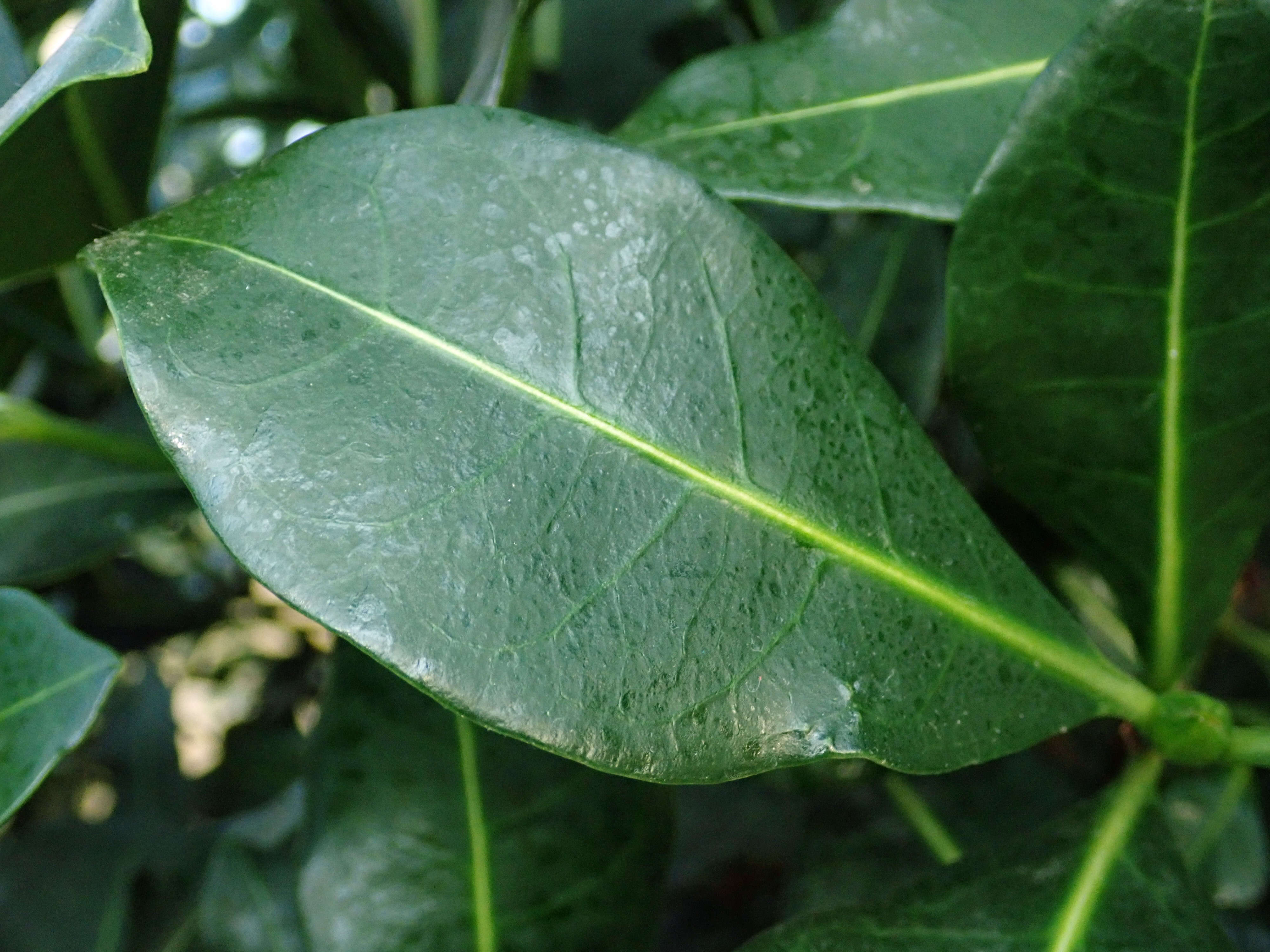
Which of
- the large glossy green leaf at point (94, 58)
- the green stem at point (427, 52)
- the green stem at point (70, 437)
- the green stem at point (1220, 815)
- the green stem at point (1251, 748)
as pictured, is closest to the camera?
the large glossy green leaf at point (94, 58)

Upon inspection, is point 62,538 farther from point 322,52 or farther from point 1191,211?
point 1191,211

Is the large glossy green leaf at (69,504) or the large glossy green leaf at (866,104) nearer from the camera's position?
the large glossy green leaf at (866,104)

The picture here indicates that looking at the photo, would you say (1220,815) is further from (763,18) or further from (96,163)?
(96,163)

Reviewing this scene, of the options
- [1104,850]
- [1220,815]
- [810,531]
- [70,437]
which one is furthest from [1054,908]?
[70,437]

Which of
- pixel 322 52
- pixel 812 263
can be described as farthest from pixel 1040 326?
pixel 322 52

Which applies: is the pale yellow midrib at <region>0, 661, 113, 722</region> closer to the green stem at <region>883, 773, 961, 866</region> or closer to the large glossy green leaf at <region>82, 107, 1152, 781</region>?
the large glossy green leaf at <region>82, 107, 1152, 781</region>

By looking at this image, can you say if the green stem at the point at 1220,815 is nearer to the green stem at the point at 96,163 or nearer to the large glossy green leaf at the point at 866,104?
the large glossy green leaf at the point at 866,104

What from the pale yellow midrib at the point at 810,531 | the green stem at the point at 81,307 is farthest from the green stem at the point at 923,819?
the green stem at the point at 81,307
